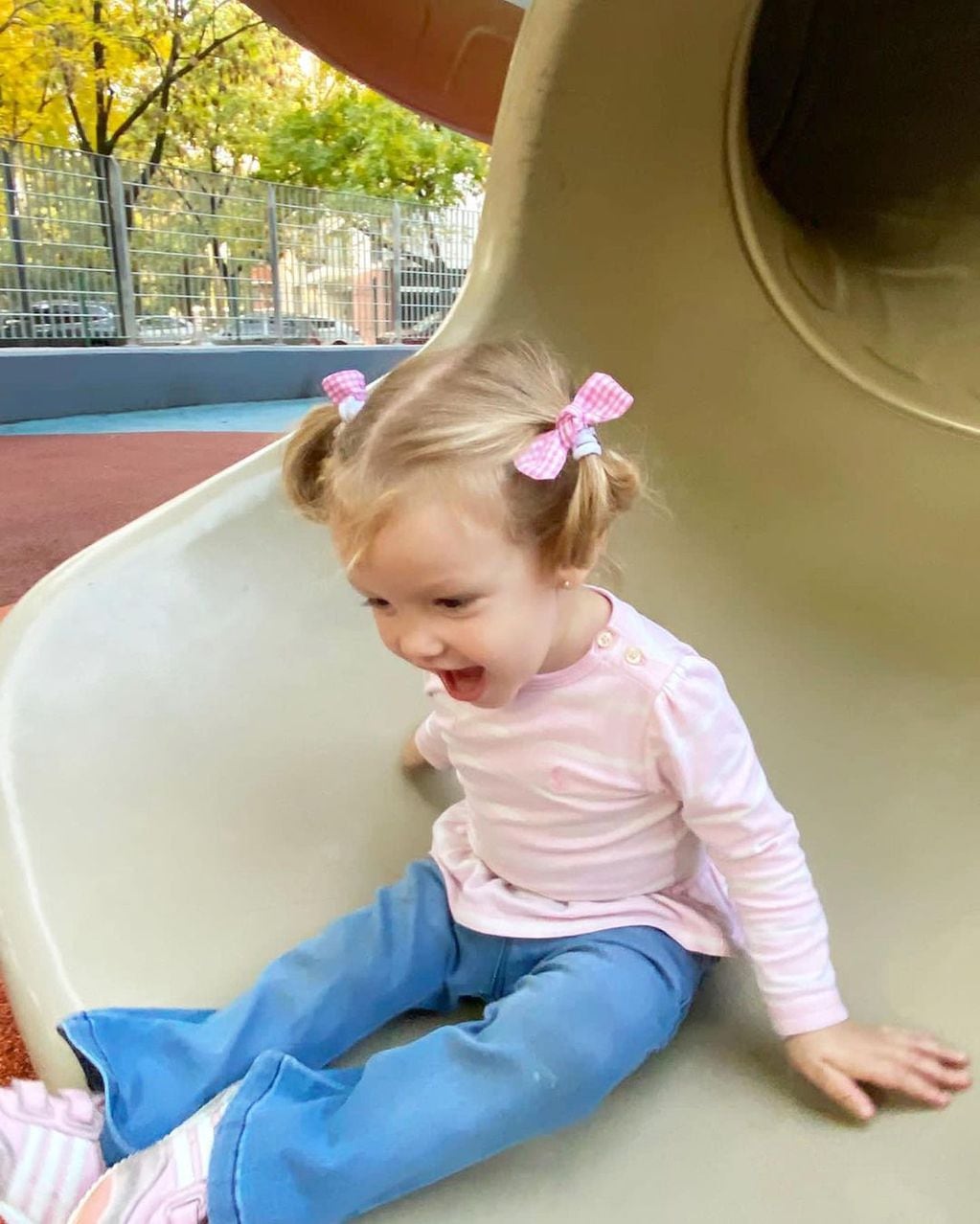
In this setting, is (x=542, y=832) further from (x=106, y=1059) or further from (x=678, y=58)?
(x=678, y=58)

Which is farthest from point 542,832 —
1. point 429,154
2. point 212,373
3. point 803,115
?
point 429,154

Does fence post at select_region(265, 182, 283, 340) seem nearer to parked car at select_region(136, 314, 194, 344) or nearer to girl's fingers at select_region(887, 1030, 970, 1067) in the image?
parked car at select_region(136, 314, 194, 344)

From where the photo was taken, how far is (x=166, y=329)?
14.5ft

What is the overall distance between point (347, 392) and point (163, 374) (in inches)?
153

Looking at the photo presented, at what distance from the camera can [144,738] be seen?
83 centimetres

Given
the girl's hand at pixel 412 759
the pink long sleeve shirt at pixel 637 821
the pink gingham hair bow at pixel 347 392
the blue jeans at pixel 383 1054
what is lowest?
the girl's hand at pixel 412 759

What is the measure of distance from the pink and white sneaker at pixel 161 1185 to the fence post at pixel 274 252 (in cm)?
449

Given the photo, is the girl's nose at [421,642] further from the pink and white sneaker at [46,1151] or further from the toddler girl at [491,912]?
the pink and white sneaker at [46,1151]

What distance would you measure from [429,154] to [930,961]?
7.43m

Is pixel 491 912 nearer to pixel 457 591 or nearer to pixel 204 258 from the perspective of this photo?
pixel 457 591

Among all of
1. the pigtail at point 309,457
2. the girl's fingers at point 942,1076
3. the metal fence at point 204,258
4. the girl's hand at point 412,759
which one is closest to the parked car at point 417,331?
the metal fence at point 204,258

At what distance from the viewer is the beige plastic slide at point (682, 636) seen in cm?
61

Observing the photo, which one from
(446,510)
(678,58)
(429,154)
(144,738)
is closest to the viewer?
(446,510)

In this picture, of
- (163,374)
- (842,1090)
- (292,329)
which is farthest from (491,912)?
(292,329)
